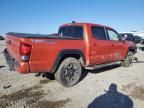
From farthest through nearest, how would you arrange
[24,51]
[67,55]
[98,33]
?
1. [98,33]
2. [67,55]
3. [24,51]

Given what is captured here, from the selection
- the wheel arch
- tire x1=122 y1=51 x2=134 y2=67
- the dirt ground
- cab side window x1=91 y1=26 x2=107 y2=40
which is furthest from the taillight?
tire x1=122 y1=51 x2=134 y2=67

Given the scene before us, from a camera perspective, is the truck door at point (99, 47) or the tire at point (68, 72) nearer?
the tire at point (68, 72)

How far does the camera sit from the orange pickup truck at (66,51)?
461cm

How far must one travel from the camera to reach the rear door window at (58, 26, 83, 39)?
634cm

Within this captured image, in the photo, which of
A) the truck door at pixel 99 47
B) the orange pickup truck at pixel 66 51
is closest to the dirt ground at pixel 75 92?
the orange pickup truck at pixel 66 51

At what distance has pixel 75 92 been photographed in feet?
17.7

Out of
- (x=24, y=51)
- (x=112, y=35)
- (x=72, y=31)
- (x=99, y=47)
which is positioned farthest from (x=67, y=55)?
(x=112, y=35)

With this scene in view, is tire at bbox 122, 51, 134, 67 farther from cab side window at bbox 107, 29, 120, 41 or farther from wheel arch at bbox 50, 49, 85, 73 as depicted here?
wheel arch at bbox 50, 49, 85, 73

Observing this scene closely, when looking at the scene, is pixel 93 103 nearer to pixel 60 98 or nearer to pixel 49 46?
pixel 60 98

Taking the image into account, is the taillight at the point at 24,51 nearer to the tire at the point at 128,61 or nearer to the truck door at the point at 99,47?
the truck door at the point at 99,47

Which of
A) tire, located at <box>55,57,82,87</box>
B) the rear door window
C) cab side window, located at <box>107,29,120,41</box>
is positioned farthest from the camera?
cab side window, located at <box>107,29,120,41</box>

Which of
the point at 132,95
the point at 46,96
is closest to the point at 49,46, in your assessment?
the point at 46,96

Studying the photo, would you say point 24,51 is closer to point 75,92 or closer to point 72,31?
point 75,92

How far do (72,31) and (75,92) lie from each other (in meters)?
2.32
